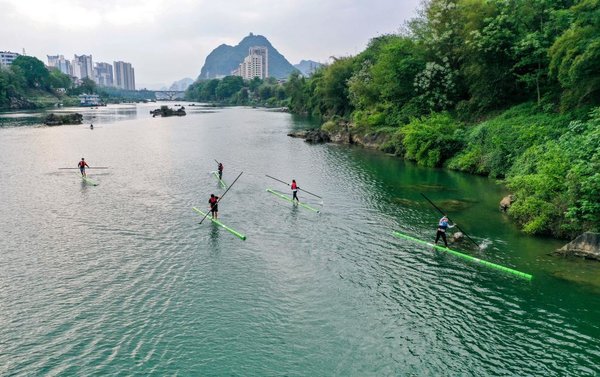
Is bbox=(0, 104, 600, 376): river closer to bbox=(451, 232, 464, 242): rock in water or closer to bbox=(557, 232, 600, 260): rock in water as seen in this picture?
bbox=(557, 232, 600, 260): rock in water

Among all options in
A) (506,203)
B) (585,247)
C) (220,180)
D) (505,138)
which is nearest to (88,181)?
(220,180)

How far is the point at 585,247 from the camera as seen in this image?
968 inches

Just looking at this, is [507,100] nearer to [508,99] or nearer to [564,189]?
[508,99]

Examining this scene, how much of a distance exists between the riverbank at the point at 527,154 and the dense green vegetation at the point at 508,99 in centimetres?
9

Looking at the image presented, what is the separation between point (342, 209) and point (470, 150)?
80.0 feet

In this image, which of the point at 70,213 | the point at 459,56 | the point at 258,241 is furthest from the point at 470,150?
the point at 70,213

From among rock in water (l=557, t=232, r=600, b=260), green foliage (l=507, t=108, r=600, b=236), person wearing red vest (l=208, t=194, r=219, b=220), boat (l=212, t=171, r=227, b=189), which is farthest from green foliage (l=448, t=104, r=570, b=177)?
person wearing red vest (l=208, t=194, r=219, b=220)

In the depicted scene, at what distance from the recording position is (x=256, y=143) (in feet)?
261

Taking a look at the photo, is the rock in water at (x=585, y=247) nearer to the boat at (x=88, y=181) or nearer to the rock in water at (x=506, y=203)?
the rock in water at (x=506, y=203)

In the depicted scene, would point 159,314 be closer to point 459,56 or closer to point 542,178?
point 542,178

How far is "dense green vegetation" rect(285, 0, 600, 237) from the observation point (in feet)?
95.1

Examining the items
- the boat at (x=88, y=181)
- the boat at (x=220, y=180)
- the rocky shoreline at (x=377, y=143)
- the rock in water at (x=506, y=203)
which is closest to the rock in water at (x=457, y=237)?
the rocky shoreline at (x=377, y=143)

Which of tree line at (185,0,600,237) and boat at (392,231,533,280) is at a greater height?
tree line at (185,0,600,237)

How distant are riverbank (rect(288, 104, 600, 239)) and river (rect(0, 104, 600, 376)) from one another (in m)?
2.35
